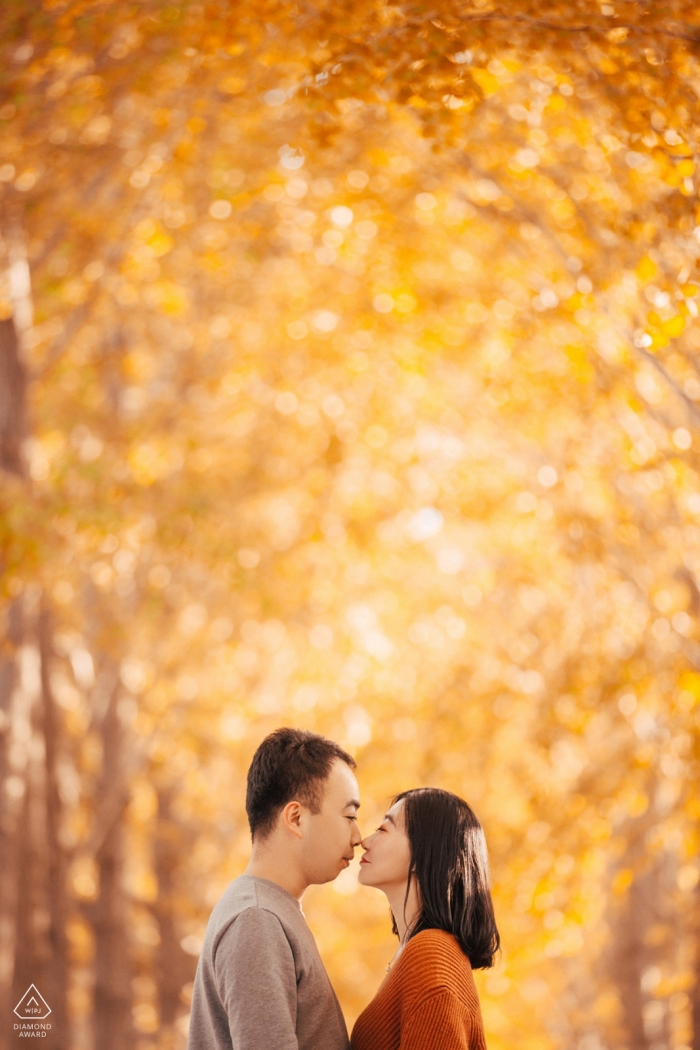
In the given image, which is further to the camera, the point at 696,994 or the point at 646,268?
the point at 696,994

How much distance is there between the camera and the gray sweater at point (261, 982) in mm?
2119

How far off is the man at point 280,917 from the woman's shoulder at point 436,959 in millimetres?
233

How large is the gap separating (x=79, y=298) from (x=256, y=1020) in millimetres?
7296

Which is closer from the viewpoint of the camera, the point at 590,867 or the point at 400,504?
the point at 590,867

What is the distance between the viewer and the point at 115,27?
5.12 meters

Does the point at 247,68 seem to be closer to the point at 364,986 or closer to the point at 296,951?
the point at 296,951

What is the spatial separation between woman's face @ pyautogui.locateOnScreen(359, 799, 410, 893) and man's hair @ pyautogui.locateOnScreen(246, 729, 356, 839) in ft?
0.86

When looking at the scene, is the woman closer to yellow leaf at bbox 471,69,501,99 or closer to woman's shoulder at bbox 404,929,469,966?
woman's shoulder at bbox 404,929,469,966

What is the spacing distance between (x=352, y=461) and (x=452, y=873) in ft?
24.6

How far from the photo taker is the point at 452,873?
2527mm

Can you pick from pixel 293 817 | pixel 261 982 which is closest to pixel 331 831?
pixel 293 817

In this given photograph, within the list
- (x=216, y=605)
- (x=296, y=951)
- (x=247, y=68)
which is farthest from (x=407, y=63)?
(x=216, y=605)

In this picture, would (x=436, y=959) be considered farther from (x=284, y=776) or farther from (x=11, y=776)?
(x=11, y=776)

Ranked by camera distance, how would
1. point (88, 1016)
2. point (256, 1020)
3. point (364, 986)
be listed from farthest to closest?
point (364, 986), point (88, 1016), point (256, 1020)
